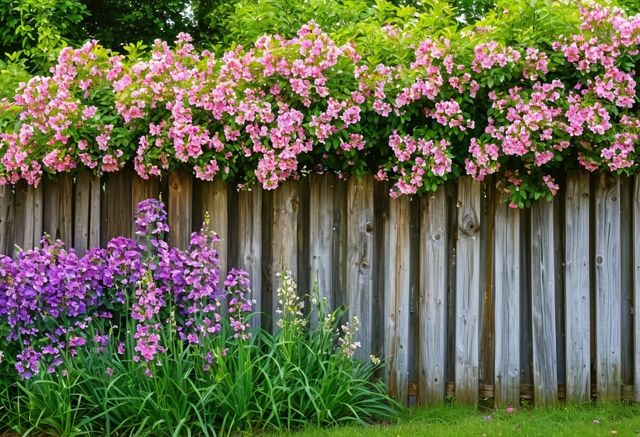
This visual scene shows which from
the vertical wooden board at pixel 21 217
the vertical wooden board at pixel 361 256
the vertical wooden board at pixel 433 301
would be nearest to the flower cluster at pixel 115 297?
the vertical wooden board at pixel 21 217

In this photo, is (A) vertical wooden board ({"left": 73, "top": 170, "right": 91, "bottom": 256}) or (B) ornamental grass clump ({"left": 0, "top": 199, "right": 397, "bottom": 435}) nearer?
(B) ornamental grass clump ({"left": 0, "top": 199, "right": 397, "bottom": 435})

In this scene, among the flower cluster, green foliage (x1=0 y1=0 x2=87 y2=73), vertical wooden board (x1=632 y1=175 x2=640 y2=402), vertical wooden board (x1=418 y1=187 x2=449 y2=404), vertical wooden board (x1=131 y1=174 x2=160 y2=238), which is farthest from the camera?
green foliage (x1=0 y1=0 x2=87 y2=73)

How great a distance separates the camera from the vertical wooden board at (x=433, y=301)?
15.5 ft

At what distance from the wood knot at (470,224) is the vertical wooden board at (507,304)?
13 centimetres

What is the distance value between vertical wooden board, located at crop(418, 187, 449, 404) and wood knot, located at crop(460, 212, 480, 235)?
12cm

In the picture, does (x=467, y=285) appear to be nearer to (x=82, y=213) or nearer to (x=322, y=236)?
(x=322, y=236)

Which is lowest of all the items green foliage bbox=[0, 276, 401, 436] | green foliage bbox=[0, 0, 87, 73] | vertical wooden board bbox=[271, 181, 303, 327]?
green foliage bbox=[0, 276, 401, 436]

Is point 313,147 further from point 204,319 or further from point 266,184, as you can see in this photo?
point 204,319

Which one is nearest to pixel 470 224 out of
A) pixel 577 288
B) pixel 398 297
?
pixel 398 297

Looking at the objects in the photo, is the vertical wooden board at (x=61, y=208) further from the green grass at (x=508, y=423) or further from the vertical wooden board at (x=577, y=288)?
the vertical wooden board at (x=577, y=288)

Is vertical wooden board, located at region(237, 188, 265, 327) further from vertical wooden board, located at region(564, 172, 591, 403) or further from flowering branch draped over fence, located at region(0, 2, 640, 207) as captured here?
vertical wooden board, located at region(564, 172, 591, 403)

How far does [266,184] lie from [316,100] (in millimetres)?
606

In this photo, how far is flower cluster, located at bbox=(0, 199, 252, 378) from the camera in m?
4.34

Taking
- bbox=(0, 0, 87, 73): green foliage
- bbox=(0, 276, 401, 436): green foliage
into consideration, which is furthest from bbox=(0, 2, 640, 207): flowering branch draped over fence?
bbox=(0, 0, 87, 73): green foliage
